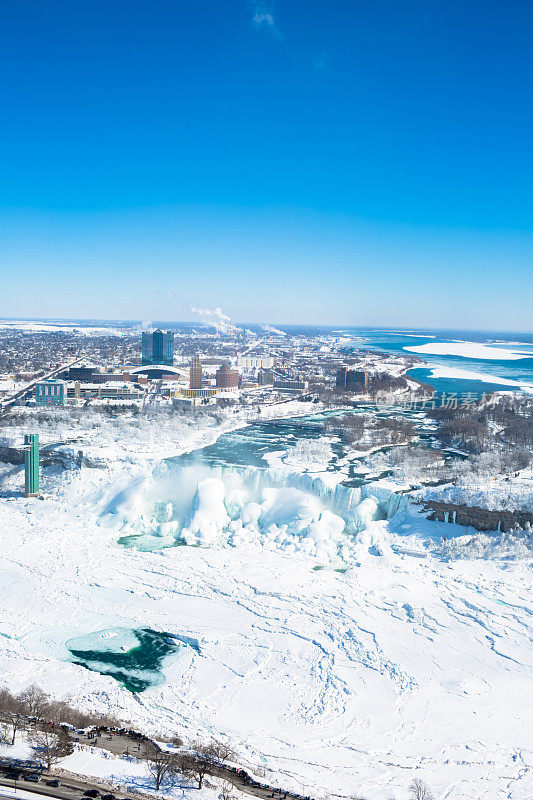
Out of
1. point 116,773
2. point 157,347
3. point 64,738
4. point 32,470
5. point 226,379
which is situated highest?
point 157,347

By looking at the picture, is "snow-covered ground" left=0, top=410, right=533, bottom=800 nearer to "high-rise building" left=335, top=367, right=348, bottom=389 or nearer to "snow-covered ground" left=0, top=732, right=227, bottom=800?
"snow-covered ground" left=0, top=732, right=227, bottom=800

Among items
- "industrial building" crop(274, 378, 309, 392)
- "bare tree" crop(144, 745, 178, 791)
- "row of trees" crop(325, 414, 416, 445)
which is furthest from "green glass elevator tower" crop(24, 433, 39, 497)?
"industrial building" crop(274, 378, 309, 392)

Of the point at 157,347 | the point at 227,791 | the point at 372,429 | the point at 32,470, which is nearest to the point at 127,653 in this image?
the point at 227,791

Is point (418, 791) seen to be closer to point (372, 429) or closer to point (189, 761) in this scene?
point (189, 761)

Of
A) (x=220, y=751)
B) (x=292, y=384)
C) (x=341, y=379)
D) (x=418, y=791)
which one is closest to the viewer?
(x=418, y=791)

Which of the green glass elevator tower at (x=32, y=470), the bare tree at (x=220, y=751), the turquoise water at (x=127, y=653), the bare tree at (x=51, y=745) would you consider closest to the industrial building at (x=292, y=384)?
the green glass elevator tower at (x=32, y=470)

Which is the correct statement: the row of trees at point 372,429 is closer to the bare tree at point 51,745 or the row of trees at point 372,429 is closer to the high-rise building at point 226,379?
the high-rise building at point 226,379
